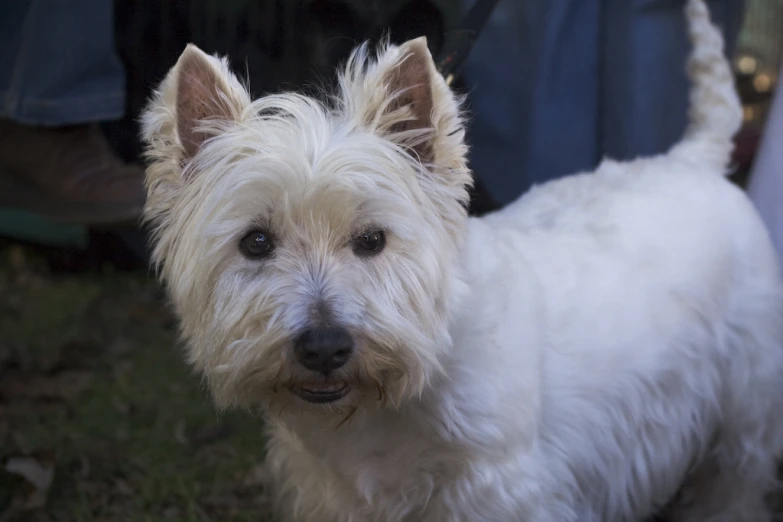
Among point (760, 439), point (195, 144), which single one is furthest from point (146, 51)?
point (760, 439)

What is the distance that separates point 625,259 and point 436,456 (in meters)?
0.67

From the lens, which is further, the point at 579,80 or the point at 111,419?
the point at 579,80

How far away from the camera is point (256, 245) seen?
1605 mm

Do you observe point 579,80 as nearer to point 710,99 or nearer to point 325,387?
point 710,99

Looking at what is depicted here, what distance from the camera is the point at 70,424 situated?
2.89 meters

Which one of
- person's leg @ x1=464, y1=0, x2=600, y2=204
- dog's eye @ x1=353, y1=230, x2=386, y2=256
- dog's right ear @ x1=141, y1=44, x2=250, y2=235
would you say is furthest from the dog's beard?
person's leg @ x1=464, y1=0, x2=600, y2=204

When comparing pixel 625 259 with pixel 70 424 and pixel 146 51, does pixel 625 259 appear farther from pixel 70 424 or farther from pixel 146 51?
pixel 146 51

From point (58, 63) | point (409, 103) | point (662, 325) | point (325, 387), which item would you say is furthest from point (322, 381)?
point (58, 63)

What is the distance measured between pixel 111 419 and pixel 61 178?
97cm

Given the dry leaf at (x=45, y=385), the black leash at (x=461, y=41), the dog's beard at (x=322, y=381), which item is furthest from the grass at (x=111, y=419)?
the black leash at (x=461, y=41)

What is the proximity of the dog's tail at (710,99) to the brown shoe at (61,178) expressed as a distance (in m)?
1.98

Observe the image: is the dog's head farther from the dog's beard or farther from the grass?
the grass

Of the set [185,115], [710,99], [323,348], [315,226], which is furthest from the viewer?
[710,99]

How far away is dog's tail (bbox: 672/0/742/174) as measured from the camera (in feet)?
7.86
